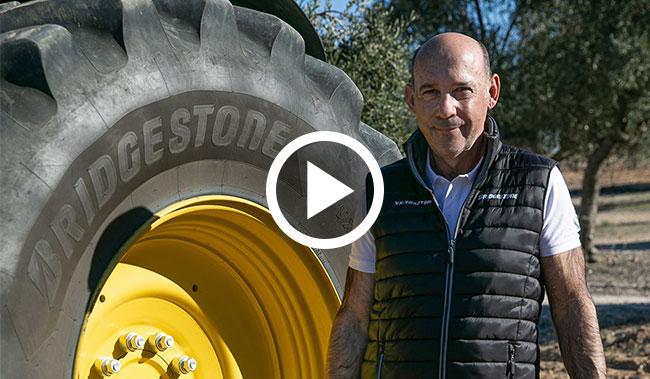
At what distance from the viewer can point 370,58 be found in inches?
260

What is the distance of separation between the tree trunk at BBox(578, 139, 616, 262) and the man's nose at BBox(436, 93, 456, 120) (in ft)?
52.0

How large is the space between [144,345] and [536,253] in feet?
4.18

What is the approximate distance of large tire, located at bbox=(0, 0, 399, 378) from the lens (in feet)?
6.59

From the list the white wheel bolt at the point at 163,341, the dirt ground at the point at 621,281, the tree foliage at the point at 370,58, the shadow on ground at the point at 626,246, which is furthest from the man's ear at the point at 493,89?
the shadow on ground at the point at 626,246

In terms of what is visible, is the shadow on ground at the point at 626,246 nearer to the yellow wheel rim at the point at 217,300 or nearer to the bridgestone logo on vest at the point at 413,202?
the yellow wheel rim at the point at 217,300

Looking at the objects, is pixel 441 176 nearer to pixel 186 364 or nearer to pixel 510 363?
pixel 510 363

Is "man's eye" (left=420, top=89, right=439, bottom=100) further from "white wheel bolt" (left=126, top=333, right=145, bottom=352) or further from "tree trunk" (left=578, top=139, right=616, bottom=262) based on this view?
"tree trunk" (left=578, top=139, right=616, bottom=262)

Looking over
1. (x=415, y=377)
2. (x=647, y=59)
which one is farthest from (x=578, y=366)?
(x=647, y=59)

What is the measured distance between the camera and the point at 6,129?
1.99 meters

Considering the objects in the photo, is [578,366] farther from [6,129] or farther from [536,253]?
[6,129]

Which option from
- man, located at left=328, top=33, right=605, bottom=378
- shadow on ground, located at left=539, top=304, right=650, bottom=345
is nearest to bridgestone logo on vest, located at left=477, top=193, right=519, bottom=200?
man, located at left=328, top=33, right=605, bottom=378

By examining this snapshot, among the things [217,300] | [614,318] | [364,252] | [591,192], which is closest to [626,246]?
[591,192]

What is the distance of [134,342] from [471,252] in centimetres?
109

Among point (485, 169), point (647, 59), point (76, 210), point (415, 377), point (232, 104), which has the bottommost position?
point (415, 377)
